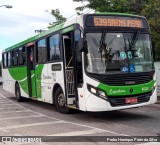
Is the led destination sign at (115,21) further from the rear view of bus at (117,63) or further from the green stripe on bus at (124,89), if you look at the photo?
the green stripe on bus at (124,89)

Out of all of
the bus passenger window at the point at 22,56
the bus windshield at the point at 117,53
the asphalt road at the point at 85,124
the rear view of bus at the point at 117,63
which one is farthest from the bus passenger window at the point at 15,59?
the bus windshield at the point at 117,53

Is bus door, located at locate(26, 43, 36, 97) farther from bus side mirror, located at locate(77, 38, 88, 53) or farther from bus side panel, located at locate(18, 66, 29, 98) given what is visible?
bus side mirror, located at locate(77, 38, 88, 53)

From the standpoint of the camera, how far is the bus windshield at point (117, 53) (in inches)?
385

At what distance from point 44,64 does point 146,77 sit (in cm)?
450

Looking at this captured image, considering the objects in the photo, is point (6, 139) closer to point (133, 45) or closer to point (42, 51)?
point (133, 45)

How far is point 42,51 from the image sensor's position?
13.4m

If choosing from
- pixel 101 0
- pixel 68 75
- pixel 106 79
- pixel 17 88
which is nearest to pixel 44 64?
pixel 68 75

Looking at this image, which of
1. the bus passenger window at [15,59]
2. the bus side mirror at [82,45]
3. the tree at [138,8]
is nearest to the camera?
the bus side mirror at [82,45]

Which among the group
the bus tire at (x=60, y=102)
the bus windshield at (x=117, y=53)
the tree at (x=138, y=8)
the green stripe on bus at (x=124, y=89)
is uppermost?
the tree at (x=138, y=8)

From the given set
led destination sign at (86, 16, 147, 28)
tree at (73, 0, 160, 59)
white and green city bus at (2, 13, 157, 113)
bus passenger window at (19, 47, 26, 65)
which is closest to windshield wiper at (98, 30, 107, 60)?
white and green city bus at (2, 13, 157, 113)

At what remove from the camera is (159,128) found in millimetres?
8852

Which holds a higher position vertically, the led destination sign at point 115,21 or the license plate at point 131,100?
the led destination sign at point 115,21

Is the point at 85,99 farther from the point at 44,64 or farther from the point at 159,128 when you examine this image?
the point at 44,64

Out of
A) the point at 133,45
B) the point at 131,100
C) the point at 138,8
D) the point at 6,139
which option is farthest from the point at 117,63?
the point at 138,8
